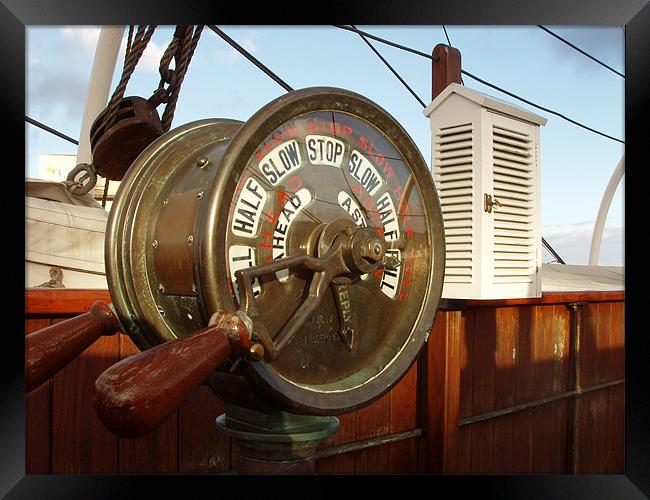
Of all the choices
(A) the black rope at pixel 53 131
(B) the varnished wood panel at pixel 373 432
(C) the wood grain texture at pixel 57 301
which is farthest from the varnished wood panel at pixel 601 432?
(A) the black rope at pixel 53 131

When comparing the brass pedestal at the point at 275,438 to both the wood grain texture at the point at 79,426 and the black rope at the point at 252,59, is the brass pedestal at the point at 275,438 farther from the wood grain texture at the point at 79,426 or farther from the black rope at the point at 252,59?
the black rope at the point at 252,59

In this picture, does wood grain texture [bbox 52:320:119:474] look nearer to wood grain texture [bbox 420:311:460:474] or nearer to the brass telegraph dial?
the brass telegraph dial

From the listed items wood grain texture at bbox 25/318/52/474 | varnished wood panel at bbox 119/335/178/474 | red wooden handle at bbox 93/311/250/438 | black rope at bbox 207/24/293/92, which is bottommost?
varnished wood panel at bbox 119/335/178/474

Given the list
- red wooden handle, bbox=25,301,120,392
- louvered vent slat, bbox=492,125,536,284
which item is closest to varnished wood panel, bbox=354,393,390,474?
louvered vent slat, bbox=492,125,536,284

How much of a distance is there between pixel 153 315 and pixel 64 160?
3.44 metres

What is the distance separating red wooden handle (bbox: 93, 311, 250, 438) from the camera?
749 mm

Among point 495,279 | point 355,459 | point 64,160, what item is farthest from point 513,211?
point 64,160

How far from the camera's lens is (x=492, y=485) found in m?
1.24

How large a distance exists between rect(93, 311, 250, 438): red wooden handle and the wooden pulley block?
630 mm

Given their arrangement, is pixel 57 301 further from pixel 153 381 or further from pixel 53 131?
pixel 53 131

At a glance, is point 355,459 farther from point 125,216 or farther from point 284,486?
point 125,216

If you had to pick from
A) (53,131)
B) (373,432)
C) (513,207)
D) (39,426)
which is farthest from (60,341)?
(513,207)

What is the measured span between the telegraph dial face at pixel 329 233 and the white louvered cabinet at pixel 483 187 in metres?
1.53

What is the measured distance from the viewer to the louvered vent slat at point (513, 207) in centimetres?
278
